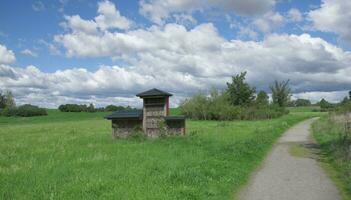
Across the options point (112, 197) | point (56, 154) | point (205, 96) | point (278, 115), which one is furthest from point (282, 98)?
point (112, 197)

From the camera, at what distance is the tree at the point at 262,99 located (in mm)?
77800

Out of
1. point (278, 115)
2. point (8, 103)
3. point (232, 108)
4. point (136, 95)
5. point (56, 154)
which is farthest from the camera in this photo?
point (8, 103)

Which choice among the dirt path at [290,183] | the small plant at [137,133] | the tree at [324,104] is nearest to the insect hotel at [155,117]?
the small plant at [137,133]

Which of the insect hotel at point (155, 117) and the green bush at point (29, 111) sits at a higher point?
the green bush at point (29, 111)

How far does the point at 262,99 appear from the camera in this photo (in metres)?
82.6

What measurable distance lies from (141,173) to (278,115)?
Result: 226 ft

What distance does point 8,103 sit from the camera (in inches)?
5428

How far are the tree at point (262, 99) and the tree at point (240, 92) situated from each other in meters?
1.77

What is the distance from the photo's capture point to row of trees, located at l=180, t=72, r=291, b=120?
70.7m

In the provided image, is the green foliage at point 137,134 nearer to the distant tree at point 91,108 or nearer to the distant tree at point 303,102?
the distant tree at point 91,108

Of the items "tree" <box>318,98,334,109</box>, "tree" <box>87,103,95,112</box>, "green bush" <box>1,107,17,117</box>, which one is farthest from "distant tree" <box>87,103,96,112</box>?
"tree" <box>318,98,334,109</box>

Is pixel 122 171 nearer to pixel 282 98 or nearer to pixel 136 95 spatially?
pixel 136 95

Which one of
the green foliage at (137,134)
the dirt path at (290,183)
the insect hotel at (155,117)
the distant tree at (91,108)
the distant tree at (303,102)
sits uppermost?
the distant tree at (303,102)

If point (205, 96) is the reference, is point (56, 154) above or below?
below
